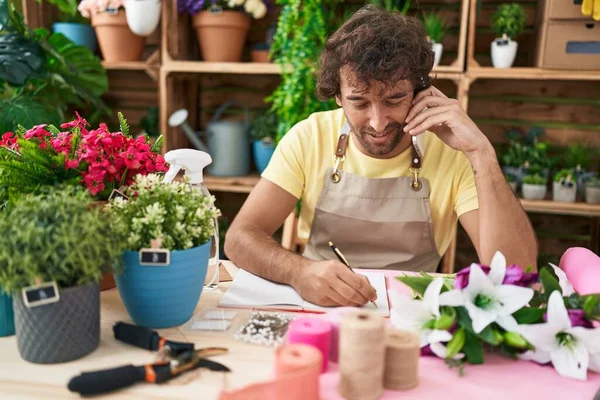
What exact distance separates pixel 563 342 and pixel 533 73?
5.93 ft

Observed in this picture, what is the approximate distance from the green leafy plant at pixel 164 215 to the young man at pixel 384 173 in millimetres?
392

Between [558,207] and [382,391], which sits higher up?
[382,391]

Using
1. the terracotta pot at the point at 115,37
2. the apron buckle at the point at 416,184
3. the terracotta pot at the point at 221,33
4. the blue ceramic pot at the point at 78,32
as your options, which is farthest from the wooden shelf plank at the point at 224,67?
the apron buckle at the point at 416,184

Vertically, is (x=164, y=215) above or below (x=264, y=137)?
above

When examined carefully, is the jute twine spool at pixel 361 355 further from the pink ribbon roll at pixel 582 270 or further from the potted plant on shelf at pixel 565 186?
the potted plant on shelf at pixel 565 186

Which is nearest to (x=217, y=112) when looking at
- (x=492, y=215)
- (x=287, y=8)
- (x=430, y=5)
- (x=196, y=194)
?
(x=287, y=8)

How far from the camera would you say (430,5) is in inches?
106

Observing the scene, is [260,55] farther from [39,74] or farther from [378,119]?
[378,119]

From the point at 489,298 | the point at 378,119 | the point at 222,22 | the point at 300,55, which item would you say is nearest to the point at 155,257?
the point at 489,298

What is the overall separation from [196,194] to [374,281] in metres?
0.46

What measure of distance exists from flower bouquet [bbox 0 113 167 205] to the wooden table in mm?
264

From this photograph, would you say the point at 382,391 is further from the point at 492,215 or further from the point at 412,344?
the point at 492,215

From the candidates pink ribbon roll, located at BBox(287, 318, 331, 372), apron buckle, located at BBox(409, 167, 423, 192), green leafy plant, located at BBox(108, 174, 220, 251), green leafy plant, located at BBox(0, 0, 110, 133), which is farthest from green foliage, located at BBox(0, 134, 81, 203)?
green leafy plant, located at BBox(0, 0, 110, 133)

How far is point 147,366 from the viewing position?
774 mm
